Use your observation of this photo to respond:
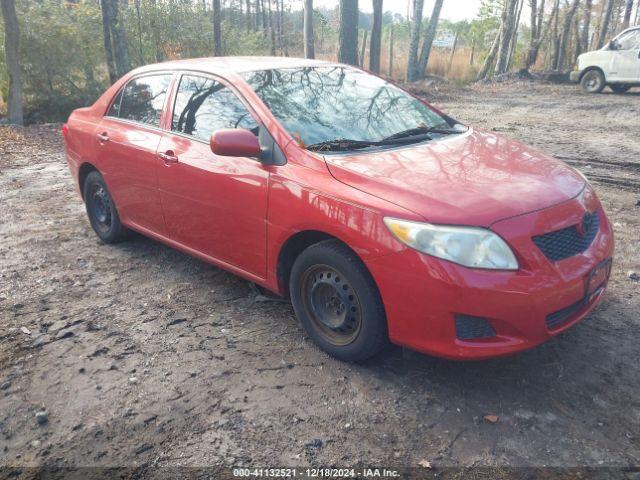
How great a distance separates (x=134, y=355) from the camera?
3402mm

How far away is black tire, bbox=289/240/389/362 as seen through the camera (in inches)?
115

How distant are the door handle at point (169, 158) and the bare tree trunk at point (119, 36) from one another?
10897mm

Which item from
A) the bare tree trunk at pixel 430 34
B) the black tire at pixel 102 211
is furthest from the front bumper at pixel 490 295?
the bare tree trunk at pixel 430 34

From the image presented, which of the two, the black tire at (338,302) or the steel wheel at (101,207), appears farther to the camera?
the steel wheel at (101,207)

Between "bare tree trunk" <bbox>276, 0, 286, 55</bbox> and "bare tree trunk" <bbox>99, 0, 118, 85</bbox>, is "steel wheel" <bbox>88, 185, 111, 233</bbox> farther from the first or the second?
"bare tree trunk" <bbox>276, 0, 286, 55</bbox>

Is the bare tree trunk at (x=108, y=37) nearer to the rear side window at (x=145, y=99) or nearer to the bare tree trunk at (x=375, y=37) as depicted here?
the bare tree trunk at (x=375, y=37)

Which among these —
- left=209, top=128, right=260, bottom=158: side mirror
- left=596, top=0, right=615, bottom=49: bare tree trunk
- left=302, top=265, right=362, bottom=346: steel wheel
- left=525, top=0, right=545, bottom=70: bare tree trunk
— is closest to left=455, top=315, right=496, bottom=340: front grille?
left=302, top=265, right=362, bottom=346: steel wheel

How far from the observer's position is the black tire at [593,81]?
16.4 metres

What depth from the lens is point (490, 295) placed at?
257 centimetres

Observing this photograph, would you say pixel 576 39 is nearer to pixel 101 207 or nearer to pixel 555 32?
pixel 555 32

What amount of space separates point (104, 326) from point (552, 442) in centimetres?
289

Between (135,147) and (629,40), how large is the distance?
629 inches

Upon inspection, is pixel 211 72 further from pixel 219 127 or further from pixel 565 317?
pixel 565 317

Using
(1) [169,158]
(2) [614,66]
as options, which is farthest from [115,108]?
(2) [614,66]
